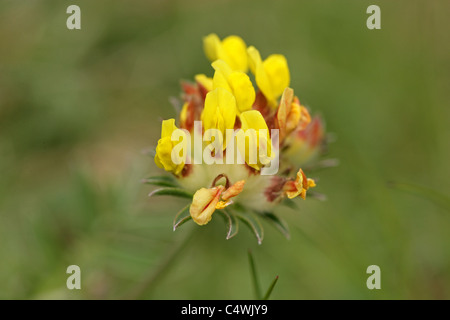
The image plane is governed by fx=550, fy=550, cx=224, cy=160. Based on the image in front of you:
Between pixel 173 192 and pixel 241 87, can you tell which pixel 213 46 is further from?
pixel 173 192

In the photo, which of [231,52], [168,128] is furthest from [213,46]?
[168,128]

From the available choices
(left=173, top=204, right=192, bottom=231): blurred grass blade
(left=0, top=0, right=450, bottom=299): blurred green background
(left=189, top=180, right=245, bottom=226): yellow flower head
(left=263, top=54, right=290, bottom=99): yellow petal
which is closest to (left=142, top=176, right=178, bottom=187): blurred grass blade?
(left=173, top=204, right=192, bottom=231): blurred grass blade

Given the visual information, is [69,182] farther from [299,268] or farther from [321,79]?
[321,79]

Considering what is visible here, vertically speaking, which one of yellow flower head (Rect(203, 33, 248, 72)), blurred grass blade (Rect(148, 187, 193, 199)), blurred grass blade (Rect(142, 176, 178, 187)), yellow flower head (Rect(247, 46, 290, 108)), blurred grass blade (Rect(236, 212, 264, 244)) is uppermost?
yellow flower head (Rect(203, 33, 248, 72))

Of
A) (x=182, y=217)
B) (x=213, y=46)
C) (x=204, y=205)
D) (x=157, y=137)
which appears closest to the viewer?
(x=204, y=205)

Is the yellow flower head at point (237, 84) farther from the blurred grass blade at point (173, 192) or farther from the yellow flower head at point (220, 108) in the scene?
the blurred grass blade at point (173, 192)

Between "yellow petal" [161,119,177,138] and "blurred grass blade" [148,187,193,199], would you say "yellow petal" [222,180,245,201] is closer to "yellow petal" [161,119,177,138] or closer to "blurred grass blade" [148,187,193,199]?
"blurred grass blade" [148,187,193,199]

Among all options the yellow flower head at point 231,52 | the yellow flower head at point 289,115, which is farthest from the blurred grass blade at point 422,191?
the yellow flower head at point 231,52
